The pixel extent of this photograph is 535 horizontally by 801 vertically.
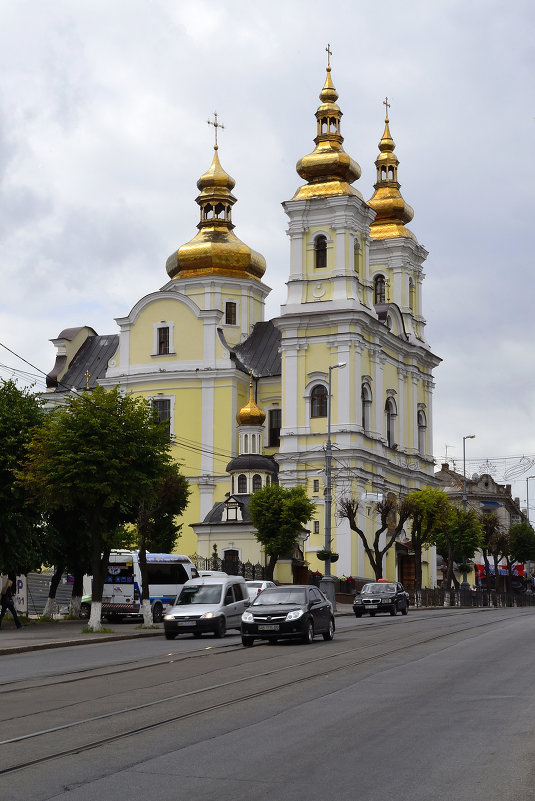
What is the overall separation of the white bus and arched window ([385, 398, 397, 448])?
118ft

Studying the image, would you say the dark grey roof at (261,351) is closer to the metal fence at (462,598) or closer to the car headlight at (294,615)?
the metal fence at (462,598)

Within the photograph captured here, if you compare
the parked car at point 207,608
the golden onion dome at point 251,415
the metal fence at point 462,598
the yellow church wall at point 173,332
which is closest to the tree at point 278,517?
the metal fence at point 462,598

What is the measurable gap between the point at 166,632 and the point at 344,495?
128 ft

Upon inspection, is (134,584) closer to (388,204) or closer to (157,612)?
(157,612)

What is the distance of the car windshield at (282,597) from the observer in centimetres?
2738

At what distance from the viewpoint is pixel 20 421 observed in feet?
127

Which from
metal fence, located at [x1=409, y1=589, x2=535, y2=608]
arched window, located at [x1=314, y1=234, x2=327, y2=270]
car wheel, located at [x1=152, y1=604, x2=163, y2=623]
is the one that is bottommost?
car wheel, located at [x1=152, y1=604, x2=163, y2=623]

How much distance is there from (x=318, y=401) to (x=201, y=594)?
134ft

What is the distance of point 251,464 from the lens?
234ft

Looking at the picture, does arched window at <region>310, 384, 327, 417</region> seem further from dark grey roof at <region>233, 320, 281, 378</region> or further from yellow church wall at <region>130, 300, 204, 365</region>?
yellow church wall at <region>130, 300, 204, 365</region>

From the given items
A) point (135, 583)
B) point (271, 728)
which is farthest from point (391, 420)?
point (271, 728)

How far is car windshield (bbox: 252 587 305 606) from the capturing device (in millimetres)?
27375

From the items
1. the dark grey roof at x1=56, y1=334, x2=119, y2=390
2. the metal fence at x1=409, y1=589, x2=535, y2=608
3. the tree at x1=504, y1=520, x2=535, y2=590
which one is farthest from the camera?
the tree at x1=504, y1=520, x2=535, y2=590

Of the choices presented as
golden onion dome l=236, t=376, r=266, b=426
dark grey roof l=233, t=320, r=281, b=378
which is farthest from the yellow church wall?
golden onion dome l=236, t=376, r=266, b=426
